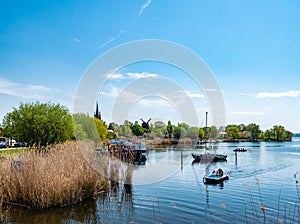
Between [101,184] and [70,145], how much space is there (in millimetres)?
2927

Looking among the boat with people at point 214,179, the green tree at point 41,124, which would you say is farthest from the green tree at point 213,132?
the boat with people at point 214,179

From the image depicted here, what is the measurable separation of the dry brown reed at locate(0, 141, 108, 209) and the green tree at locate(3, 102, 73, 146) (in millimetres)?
→ 18434

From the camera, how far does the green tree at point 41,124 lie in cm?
3039

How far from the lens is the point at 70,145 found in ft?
49.7

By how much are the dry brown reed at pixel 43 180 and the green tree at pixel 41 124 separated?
1843cm

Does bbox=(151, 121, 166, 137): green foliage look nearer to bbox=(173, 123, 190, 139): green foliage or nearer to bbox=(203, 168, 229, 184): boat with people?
bbox=(173, 123, 190, 139): green foliage

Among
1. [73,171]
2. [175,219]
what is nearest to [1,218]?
[73,171]

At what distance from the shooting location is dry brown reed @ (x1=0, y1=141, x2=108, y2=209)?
1089 centimetres

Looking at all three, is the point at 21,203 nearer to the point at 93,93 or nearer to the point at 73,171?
the point at 73,171

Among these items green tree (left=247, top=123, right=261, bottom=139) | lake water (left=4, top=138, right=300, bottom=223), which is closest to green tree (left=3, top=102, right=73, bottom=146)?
lake water (left=4, top=138, right=300, bottom=223)

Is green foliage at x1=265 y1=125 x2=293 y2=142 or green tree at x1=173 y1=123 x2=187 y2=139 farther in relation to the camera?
green foliage at x1=265 y1=125 x2=293 y2=142

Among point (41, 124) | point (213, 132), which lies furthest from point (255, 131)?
point (41, 124)

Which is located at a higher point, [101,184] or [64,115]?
[64,115]

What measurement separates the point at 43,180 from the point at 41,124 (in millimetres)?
21438
